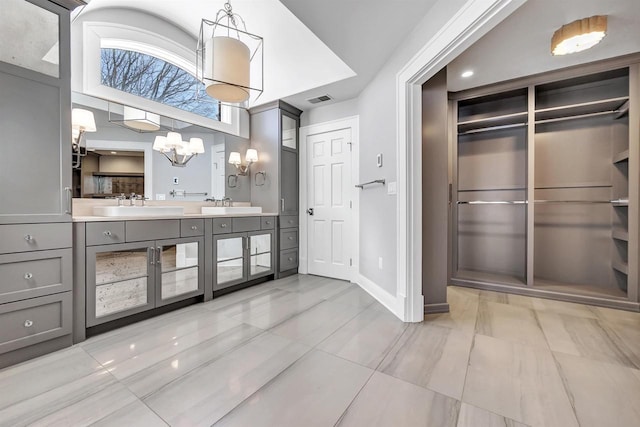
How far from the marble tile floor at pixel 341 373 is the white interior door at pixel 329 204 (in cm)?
127

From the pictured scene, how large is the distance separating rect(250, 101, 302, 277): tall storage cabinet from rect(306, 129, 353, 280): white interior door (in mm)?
231

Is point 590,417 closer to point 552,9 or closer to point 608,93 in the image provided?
point 552,9

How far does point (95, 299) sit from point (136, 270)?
1.06 feet

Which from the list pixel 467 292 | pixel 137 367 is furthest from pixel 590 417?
pixel 137 367

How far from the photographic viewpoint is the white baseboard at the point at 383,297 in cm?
222

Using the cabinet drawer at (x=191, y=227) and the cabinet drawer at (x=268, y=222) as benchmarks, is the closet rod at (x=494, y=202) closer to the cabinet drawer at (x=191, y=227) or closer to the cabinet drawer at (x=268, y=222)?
the cabinet drawer at (x=268, y=222)

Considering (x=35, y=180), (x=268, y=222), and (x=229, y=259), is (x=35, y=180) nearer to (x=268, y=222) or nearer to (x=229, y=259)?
(x=229, y=259)

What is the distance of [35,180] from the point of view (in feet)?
5.49

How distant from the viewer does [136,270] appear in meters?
2.17

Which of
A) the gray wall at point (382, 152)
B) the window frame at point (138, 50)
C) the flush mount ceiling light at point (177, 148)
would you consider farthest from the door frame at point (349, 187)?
the flush mount ceiling light at point (177, 148)

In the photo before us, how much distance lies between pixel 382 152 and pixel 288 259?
6.49 ft

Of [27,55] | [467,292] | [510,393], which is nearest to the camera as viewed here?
[510,393]

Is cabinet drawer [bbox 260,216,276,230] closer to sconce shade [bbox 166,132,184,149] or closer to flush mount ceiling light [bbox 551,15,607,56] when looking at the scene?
sconce shade [bbox 166,132,184,149]

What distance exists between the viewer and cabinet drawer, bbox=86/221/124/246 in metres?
1.90
